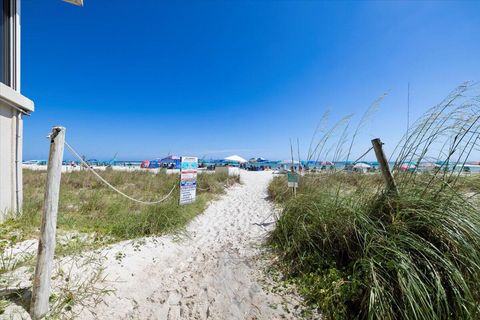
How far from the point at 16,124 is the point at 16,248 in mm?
2859

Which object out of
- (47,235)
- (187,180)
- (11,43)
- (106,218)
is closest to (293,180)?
(187,180)

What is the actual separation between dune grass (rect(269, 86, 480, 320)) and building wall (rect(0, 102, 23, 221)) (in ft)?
17.8

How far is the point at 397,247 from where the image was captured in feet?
6.84

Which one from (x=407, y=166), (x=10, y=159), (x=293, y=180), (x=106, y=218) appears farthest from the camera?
(x=293, y=180)

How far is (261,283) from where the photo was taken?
9.14 feet

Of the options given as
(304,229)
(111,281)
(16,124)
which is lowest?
(111,281)

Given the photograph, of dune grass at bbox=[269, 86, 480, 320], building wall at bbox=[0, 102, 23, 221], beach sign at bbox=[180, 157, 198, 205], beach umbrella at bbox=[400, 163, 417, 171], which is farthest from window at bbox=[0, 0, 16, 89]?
beach umbrella at bbox=[400, 163, 417, 171]

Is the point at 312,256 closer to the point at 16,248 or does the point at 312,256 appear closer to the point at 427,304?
the point at 427,304

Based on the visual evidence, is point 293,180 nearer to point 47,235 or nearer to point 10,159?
point 47,235

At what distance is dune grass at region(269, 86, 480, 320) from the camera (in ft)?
6.02

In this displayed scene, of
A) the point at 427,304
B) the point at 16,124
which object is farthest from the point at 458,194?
the point at 16,124

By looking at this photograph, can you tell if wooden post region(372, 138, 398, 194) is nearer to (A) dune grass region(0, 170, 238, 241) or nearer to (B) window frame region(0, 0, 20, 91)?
(A) dune grass region(0, 170, 238, 241)

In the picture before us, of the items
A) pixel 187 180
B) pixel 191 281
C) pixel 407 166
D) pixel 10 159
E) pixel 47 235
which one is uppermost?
pixel 10 159

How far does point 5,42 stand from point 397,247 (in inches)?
299
